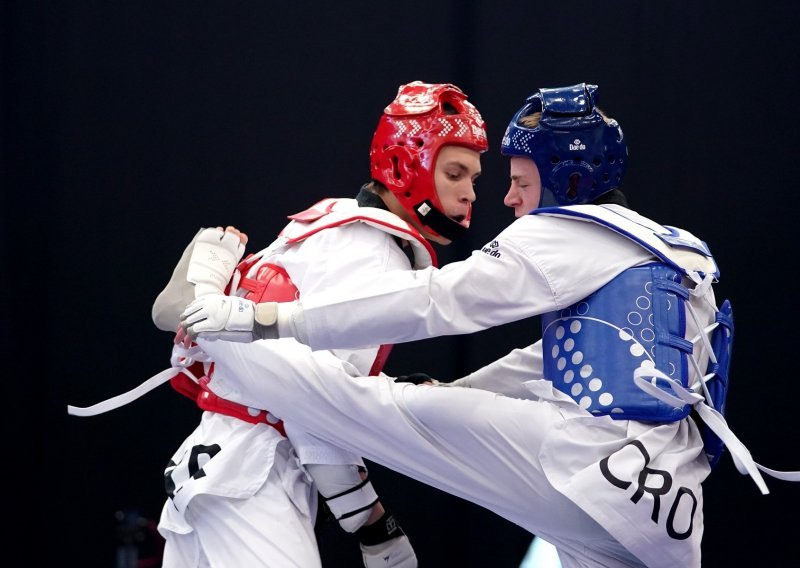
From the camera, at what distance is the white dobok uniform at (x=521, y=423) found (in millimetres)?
2260

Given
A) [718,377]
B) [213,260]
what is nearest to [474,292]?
[718,377]

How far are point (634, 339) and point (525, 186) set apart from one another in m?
0.60

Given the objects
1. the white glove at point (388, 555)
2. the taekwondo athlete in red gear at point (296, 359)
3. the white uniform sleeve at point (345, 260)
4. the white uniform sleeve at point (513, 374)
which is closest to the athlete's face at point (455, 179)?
the taekwondo athlete in red gear at point (296, 359)

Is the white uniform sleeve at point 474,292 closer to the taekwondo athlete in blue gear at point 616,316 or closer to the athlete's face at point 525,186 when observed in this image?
the taekwondo athlete in blue gear at point 616,316

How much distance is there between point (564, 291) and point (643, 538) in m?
0.57

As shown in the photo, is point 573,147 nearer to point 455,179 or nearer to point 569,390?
point 455,179

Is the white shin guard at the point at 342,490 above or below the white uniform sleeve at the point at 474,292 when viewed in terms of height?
below

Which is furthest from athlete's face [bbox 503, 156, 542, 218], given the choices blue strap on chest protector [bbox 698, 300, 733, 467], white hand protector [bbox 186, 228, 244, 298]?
white hand protector [bbox 186, 228, 244, 298]

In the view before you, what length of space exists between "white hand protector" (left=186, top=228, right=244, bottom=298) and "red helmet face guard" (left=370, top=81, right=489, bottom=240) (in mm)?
480

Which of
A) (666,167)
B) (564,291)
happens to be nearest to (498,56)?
(666,167)

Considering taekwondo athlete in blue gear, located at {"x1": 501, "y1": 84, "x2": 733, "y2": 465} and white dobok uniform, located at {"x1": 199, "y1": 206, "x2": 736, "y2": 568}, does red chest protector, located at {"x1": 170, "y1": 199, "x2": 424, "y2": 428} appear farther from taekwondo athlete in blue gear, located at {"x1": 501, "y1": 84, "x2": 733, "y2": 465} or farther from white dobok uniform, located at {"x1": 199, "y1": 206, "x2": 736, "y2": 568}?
taekwondo athlete in blue gear, located at {"x1": 501, "y1": 84, "x2": 733, "y2": 465}

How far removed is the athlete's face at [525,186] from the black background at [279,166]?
48.0 inches

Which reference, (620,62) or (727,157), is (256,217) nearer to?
(620,62)

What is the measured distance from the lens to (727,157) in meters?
3.90
